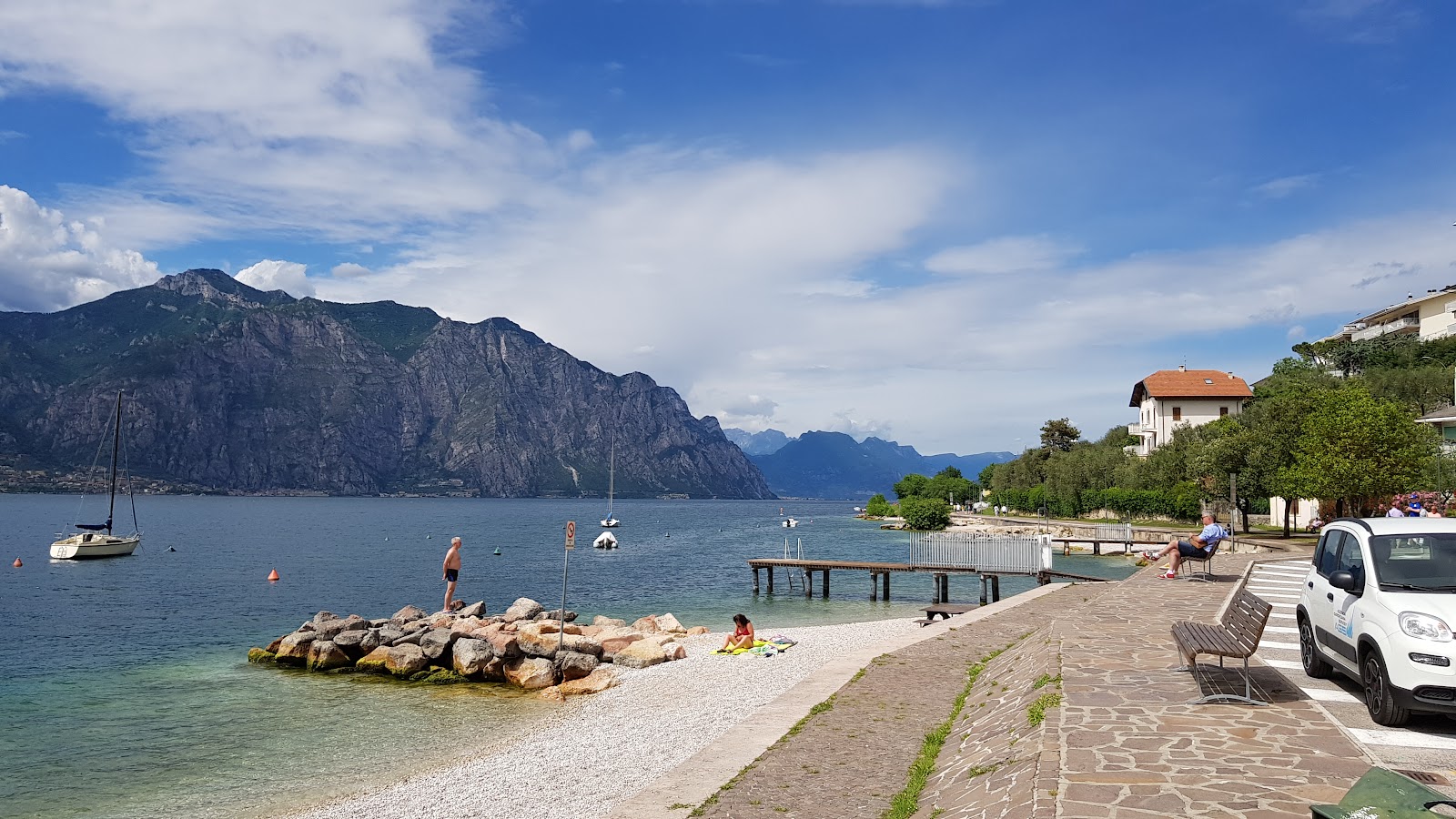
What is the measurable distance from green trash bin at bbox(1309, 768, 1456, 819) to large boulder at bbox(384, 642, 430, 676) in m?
23.0

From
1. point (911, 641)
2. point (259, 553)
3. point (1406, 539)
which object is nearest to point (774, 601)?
point (911, 641)

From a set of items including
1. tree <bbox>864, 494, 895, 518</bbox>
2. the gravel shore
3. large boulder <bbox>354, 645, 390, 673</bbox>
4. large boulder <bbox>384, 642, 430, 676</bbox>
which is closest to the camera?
the gravel shore

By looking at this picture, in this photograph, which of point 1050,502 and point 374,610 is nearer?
point 374,610

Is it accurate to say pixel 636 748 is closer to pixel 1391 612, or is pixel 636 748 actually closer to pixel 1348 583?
pixel 1348 583

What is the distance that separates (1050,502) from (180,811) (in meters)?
94.9

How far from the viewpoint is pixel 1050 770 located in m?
8.11

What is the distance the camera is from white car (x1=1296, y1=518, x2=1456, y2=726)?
8781mm

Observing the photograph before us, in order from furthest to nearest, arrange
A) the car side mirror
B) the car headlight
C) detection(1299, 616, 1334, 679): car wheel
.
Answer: detection(1299, 616, 1334, 679): car wheel → the car side mirror → the car headlight

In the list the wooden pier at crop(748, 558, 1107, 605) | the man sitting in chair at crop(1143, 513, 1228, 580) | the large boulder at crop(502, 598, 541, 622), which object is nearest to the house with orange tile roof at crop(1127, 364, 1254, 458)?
the wooden pier at crop(748, 558, 1107, 605)

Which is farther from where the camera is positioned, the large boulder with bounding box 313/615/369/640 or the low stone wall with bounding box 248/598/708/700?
the large boulder with bounding box 313/615/369/640

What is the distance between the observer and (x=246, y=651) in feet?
99.3

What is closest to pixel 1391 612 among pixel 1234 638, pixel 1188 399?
pixel 1234 638

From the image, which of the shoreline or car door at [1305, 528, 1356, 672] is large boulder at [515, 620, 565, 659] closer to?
the shoreline

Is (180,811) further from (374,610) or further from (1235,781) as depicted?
(374,610)
